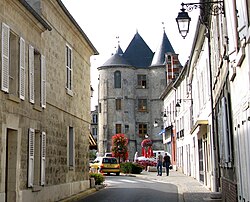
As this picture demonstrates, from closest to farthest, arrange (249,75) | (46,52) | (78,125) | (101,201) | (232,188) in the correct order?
(249,75)
(232,188)
(46,52)
(101,201)
(78,125)

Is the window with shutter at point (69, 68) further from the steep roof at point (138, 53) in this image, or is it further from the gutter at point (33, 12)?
the steep roof at point (138, 53)

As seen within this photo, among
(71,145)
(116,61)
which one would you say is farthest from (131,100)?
(71,145)

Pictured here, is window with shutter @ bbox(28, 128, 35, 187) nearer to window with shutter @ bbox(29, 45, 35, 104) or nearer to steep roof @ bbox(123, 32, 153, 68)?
window with shutter @ bbox(29, 45, 35, 104)

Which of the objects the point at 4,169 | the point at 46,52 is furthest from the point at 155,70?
the point at 4,169

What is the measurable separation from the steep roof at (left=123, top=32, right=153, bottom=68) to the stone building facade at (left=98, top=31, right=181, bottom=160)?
32 centimetres

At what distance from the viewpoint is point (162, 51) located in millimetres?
66438

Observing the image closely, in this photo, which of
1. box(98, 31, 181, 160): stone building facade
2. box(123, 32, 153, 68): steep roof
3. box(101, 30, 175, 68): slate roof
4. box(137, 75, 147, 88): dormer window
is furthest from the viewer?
box(123, 32, 153, 68): steep roof

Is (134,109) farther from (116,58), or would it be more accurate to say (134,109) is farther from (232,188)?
(232,188)

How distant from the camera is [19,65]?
12.5 meters

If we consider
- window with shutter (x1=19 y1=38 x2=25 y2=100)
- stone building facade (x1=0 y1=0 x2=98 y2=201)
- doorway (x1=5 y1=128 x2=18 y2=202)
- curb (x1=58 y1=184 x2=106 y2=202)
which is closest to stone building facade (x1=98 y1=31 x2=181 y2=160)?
curb (x1=58 y1=184 x2=106 y2=202)

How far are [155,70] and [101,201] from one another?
160 ft

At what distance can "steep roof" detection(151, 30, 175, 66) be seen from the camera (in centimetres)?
6526

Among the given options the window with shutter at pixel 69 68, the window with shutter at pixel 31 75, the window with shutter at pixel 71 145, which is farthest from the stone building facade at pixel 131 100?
the window with shutter at pixel 31 75

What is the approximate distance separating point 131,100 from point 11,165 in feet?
167
